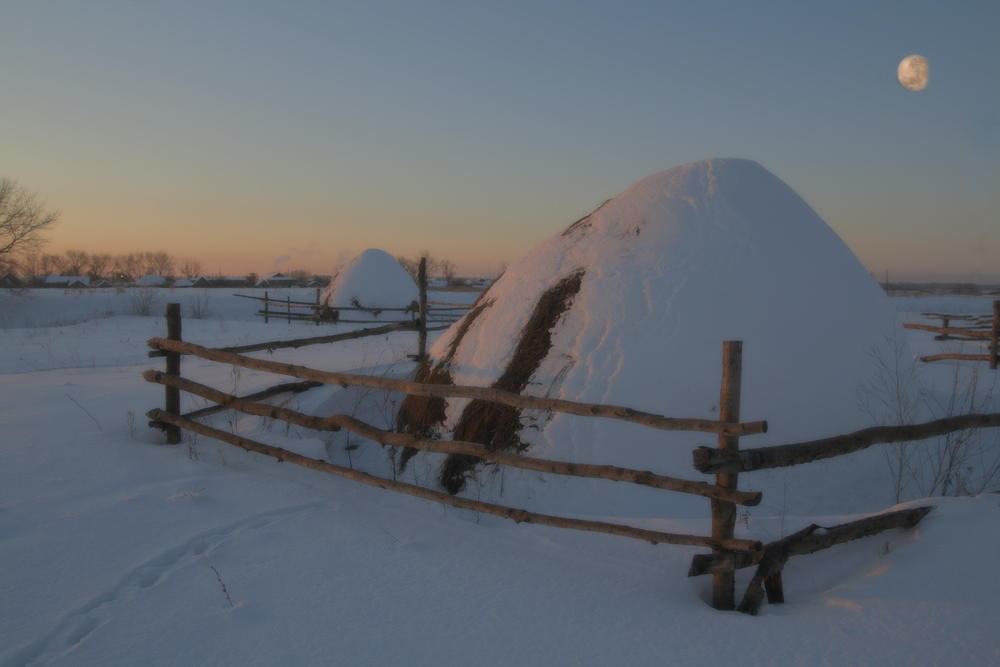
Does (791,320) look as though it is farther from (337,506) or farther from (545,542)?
(337,506)

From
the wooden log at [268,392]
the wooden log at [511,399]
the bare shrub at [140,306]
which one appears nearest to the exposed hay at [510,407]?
the wooden log at [511,399]

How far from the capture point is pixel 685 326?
16.6ft

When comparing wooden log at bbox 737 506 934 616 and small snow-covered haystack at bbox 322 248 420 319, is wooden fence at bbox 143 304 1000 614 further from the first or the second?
small snow-covered haystack at bbox 322 248 420 319

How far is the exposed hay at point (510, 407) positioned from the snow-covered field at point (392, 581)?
823 millimetres

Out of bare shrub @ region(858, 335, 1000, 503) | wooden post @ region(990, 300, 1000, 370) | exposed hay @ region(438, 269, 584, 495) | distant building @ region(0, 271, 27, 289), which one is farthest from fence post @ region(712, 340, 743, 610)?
distant building @ region(0, 271, 27, 289)

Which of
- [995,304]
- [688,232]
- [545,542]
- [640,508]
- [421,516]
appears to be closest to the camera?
[545,542]

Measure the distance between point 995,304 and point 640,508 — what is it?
13251mm

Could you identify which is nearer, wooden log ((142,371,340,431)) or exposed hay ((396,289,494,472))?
wooden log ((142,371,340,431))

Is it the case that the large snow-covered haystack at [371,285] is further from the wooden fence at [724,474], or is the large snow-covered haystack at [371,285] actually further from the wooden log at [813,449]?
the wooden log at [813,449]

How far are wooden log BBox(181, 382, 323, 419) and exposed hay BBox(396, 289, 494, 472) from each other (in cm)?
200

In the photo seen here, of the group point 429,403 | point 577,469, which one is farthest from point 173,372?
point 577,469

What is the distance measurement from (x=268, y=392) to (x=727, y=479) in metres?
6.01

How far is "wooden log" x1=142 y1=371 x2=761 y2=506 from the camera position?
3.15 metres

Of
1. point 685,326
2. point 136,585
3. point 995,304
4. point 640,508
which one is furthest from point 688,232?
point 995,304
